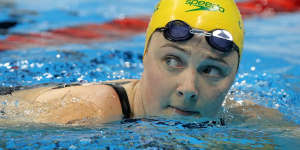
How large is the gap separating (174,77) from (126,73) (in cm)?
235

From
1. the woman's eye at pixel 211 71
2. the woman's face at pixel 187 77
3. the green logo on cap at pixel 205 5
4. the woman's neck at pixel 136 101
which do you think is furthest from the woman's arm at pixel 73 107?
the green logo on cap at pixel 205 5

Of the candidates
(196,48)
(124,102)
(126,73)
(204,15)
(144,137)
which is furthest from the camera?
(126,73)

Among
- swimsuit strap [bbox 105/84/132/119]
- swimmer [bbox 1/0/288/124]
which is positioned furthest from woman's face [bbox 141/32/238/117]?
swimsuit strap [bbox 105/84/132/119]

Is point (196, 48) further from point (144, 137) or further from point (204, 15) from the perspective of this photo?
point (144, 137)

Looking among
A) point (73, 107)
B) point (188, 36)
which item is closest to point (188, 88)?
point (188, 36)

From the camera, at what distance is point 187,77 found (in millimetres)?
2637

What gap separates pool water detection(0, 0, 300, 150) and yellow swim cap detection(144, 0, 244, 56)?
2.05 ft

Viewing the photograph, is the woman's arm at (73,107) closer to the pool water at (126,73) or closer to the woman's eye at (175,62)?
the pool water at (126,73)

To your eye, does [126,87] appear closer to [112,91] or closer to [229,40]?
[112,91]

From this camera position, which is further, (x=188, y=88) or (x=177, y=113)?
(x=177, y=113)

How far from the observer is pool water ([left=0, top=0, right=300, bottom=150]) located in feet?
8.45

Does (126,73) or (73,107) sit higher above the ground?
(126,73)

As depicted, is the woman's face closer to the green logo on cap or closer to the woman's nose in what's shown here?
the woman's nose

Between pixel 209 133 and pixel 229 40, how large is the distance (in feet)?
2.00
